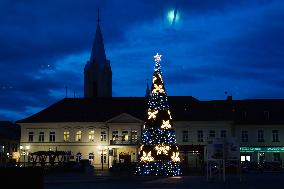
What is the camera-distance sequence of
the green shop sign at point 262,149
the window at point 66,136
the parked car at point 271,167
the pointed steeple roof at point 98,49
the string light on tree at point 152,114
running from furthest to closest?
the pointed steeple roof at point 98,49 < the window at point 66,136 < the green shop sign at point 262,149 < the parked car at point 271,167 < the string light on tree at point 152,114

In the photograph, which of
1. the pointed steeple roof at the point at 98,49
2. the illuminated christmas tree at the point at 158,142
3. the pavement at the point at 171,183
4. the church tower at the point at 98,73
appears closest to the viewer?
the pavement at the point at 171,183

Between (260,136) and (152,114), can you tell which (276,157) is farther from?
(152,114)

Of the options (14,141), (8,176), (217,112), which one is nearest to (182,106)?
(217,112)

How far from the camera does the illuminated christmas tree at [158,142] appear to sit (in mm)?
43281

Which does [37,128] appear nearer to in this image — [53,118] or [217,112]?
[53,118]

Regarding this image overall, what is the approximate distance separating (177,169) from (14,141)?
60808 mm

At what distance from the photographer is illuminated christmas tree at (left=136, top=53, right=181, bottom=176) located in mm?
43281

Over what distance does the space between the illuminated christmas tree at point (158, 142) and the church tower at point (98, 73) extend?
180 feet

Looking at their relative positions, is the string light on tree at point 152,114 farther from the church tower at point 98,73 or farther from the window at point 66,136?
the church tower at point 98,73

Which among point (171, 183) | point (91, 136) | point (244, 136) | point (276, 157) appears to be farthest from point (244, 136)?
point (171, 183)

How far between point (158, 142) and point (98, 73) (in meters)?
58.7

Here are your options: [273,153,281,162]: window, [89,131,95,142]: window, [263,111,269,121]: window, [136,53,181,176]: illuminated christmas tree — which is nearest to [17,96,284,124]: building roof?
[263,111,269,121]: window

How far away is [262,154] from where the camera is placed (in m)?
76.0

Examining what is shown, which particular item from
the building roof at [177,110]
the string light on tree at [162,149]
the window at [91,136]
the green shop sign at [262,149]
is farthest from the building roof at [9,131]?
the string light on tree at [162,149]
